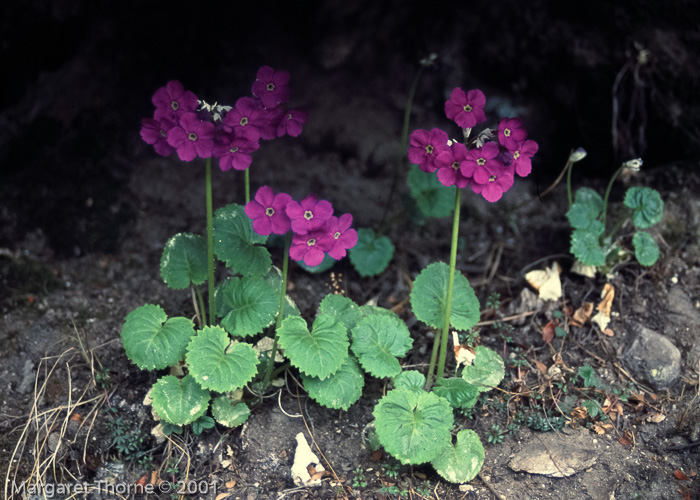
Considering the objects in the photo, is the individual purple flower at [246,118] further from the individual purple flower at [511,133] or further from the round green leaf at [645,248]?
the round green leaf at [645,248]

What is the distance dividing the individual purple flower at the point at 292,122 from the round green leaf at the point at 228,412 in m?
1.19

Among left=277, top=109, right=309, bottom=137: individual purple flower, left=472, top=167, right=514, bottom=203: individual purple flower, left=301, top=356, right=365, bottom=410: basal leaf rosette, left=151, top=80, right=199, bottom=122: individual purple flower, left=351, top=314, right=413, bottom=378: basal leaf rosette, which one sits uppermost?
left=151, top=80, right=199, bottom=122: individual purple flower

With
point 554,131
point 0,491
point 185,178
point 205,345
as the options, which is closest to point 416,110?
point 554,131

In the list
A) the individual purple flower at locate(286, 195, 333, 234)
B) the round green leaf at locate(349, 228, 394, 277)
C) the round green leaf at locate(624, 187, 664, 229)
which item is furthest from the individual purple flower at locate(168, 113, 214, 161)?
the round green leaf at locate(624, 187, 664, 229)

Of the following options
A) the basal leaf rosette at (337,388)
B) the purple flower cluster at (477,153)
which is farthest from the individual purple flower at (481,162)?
the basal leaf rosette at (337,388)

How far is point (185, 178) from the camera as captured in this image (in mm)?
3750

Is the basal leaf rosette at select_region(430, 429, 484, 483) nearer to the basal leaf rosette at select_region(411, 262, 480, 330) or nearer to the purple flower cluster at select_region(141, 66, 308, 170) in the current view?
the basal leaf rosette at select_region(411, 262, 480, 330)

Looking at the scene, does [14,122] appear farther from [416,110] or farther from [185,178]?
[416,110]

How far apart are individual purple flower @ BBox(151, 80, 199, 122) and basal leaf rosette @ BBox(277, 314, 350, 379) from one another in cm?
96

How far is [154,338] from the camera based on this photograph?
2455mm

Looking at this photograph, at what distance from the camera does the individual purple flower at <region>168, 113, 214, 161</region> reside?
220cm

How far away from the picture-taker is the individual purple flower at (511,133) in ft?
7.32

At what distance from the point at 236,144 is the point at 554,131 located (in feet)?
7.71

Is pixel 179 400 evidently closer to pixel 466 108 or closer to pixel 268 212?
pixel 268 212
